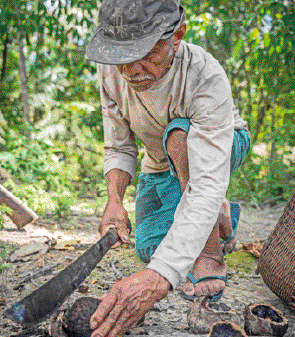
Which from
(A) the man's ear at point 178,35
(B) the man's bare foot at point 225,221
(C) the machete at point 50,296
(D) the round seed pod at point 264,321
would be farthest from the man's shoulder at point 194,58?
(D) the round seed pod at point 264,321

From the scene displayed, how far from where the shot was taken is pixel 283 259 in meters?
2.28

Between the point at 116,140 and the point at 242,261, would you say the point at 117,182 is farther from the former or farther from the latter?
the point at 242,261

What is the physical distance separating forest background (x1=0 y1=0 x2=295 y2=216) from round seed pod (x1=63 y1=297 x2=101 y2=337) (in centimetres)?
184

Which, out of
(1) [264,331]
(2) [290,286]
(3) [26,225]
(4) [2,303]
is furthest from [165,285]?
(3) [26,225]

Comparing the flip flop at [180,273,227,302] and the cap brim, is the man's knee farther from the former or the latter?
the flip flop at [180,273,227,302]

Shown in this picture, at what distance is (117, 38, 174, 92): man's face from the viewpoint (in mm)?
1976

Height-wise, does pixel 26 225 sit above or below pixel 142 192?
below

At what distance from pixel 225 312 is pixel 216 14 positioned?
5081 millimetres

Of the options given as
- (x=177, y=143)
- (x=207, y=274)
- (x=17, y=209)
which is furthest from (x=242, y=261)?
(x=17, y=209)

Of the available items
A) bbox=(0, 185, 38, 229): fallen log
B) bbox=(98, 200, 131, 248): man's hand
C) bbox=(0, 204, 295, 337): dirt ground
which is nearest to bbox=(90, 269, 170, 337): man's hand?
bbox=(0, 204, 295, 337): dirt ground

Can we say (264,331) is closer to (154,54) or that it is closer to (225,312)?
(225,312)

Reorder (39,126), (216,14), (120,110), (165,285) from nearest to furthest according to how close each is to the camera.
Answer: (165,285) < (120,110) < (39,126) < (216,14)

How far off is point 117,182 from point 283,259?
1096 mm

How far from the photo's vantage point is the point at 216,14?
6020 mm
